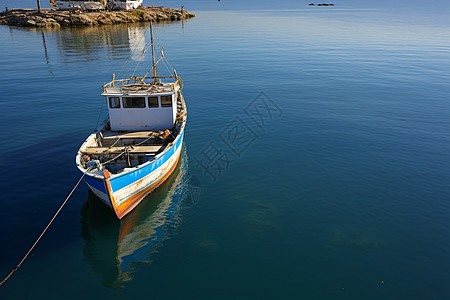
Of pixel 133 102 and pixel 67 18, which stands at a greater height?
pixel 67 18

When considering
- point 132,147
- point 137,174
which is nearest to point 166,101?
point 132,147

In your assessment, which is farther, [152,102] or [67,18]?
[67,18]

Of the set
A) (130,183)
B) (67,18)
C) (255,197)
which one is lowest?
(255,197)

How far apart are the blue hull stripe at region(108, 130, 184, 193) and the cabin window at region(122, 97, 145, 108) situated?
4.27m

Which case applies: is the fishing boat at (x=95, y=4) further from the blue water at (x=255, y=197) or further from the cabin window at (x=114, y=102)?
the cabin window at (x=114, y=102)

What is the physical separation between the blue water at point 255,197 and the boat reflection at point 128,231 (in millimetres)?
71

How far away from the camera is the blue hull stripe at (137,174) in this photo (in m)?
15.1

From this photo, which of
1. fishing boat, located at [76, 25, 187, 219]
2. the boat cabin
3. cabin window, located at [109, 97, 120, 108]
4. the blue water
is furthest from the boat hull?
cabin window, located at [109, 97, 120, 108]

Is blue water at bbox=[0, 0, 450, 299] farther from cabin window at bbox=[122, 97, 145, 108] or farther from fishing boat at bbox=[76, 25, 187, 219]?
cabin window at bbox=[122, 97, 145, 108]

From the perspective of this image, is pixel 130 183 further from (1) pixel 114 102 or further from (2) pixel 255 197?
(1) pixel 114 102

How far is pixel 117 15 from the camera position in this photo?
89.9 m

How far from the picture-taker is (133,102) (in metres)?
20.9

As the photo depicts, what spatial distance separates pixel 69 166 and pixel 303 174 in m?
15.3

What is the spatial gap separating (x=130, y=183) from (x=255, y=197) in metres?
6.92
